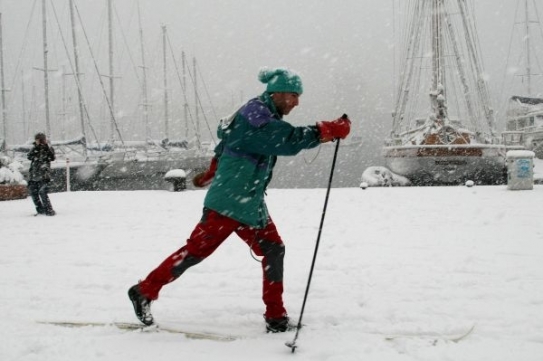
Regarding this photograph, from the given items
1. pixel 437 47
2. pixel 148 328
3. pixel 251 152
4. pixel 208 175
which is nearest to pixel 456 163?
pixel 437 47

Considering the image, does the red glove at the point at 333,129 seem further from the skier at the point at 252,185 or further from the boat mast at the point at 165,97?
the boat mast at the point at 165,97

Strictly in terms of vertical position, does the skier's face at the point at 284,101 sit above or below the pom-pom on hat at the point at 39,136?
above

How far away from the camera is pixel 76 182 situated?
24.2m

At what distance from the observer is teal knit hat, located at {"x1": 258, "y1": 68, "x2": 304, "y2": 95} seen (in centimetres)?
312

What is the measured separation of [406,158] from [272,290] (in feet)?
59.5

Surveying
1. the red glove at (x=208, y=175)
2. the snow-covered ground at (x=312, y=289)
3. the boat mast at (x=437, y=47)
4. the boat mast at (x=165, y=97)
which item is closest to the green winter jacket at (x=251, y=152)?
the red glove at (x=208, y=175)

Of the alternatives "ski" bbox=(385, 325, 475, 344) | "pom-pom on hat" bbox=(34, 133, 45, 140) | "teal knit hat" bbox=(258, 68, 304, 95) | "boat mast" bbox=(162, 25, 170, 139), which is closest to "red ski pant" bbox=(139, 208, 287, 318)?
"ski" bbox=(385, 325, 475, 344)

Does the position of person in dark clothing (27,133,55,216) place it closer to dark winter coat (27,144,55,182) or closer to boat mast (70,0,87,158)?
dark winter coat (27,144,55,182)

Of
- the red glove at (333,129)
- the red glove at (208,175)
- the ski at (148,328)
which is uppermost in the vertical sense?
the red glove at (333,129)

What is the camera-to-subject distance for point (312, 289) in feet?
13.9

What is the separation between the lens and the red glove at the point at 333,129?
2881mm

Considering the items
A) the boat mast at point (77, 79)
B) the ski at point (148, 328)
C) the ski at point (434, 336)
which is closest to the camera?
the ski at point (434, 336)

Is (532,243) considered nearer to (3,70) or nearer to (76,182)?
(76,182)

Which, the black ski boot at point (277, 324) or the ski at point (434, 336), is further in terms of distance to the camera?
the black ski boot at point (277, 324)
